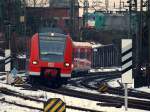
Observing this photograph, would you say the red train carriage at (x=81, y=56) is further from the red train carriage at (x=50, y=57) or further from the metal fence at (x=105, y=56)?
the red train carriage at (x=50, y=57)

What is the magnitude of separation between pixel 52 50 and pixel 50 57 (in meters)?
0.38

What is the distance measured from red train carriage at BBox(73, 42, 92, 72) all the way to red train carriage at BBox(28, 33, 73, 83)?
13.9 meters

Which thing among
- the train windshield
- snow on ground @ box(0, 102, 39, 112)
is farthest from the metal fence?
snow on ground @ box(0, 102, 39, 112)

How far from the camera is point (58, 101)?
1129 cm

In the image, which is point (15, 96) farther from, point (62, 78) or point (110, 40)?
point (110, 40)

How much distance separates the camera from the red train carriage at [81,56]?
41375 mm

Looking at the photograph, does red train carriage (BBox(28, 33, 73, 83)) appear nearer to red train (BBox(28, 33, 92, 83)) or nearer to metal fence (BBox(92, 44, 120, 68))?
red train (BBox(28, 33, 92, 83))

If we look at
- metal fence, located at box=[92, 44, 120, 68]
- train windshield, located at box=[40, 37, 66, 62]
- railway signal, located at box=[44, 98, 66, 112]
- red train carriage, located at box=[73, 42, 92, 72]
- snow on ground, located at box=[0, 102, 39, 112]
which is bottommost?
metal fence, located at box=[92, 44, 120, 68]

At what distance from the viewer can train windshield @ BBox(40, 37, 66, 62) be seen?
26.2m

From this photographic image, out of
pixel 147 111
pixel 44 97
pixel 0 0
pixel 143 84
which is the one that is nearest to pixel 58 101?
pixel 147 111

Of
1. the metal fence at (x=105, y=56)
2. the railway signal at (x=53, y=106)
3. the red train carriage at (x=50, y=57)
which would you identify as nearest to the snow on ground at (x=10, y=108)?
the railway signal at (x=53, y=106)

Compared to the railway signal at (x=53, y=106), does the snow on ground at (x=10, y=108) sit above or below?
below

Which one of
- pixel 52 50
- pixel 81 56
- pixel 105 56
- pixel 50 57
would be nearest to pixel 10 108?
pixel 50 57

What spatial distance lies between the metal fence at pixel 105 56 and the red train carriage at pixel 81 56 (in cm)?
1237
